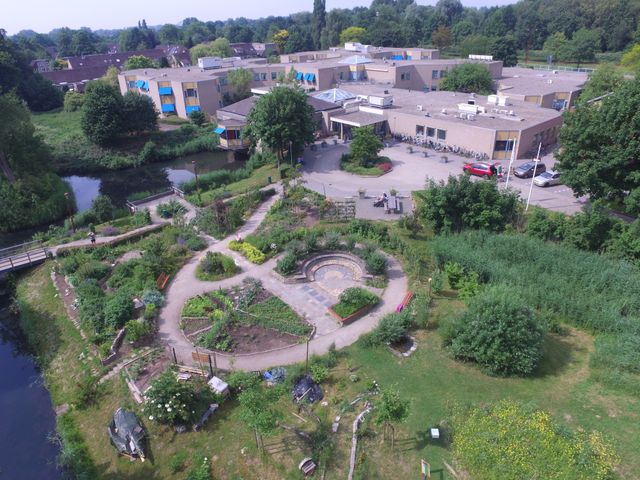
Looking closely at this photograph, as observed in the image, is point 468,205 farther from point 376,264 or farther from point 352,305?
point 352,305

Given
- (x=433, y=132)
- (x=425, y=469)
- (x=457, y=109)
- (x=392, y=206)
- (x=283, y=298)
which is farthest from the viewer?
(x=457, y=109)

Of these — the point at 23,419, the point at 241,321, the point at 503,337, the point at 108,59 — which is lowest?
the point at 23,419

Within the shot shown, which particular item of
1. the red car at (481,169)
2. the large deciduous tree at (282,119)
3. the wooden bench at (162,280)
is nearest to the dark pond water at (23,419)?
the wooden bench at (162,280)

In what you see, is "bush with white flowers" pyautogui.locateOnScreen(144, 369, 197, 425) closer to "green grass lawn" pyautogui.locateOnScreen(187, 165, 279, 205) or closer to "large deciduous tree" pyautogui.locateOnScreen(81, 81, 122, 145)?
"green grass lawn" pyautogui.locateOnScreen(187, 165, 279, 205)

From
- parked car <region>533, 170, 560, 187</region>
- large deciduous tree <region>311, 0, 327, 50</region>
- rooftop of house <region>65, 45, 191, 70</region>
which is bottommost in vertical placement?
parked car <region>533, 170, 560, 187</region>

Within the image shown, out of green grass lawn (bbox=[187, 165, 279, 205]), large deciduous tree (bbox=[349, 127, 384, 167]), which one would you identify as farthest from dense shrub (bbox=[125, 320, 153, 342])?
large deciduous tree (bbox=[349, 127, 384, 167])

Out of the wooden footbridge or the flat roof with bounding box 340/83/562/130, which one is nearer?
the wooden footbridge

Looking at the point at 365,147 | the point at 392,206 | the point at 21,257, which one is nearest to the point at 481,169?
the point at 392,206
